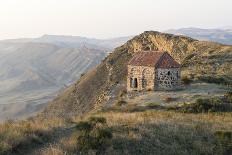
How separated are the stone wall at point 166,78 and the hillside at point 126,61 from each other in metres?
16.2

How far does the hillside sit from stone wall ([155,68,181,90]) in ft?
53.3

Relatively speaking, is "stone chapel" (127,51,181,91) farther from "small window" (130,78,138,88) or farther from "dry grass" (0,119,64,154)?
"dry grass" (0,119,64,154)

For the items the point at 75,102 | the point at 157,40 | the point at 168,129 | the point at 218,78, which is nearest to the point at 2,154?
the point at 168,129

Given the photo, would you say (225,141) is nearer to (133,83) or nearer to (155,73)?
(155,73)

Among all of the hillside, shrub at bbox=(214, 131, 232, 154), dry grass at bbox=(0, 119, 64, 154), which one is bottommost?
the hillside

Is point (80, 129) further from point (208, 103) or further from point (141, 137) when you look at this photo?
point (208, 103)

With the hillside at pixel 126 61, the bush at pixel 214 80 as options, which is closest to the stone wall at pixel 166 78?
the bush at pixel 214 80

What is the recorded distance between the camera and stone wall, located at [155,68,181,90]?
41125 mm

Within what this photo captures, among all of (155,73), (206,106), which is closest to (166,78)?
(155,73)

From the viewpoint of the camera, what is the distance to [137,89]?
142 feet

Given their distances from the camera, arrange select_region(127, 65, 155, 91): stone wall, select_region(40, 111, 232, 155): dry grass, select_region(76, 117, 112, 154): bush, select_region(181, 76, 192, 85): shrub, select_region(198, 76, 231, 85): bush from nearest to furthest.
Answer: select_region(76, 117, 112, 154): bush → select_region(40, 111, 232, 155): dry grass → select_region(127, 65, 155, 91): stone wall → select_region(181, 76, 192, 85): shrub → select_region(198, 76, 231, 85): bush

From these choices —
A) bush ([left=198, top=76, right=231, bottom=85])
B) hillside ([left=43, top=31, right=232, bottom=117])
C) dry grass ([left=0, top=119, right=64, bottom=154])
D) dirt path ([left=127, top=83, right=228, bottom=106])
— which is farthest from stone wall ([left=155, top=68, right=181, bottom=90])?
dry grass ([left=0, top=119, right=64, bottom=154])

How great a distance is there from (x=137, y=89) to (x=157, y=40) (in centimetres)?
5513

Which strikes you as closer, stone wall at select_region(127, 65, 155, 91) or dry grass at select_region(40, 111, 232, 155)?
dry grass at select_region(40, 111, 232, 155)
